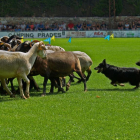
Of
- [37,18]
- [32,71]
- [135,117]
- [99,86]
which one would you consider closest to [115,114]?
→ [135,117]

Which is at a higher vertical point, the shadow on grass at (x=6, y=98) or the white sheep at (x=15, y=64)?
the white sheep at (x=15, y=64)

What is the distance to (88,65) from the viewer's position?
15414mm

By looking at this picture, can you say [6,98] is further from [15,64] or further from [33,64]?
[33,64]

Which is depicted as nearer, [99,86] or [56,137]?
[56,137]

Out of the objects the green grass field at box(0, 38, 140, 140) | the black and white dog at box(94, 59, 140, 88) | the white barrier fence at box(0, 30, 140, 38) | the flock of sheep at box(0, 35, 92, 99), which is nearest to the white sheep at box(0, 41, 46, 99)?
the flock of sheep at box(0, 35, 92, 99)

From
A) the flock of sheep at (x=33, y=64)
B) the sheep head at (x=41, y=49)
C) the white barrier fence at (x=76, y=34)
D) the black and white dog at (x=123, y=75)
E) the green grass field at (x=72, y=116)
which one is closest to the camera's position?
the green grass field at (x=72, y=116)

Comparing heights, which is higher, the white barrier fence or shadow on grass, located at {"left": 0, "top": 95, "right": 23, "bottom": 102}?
shadow on grass, located at {"left": 0, "top": 95, "right": 23, "bottom": 102}

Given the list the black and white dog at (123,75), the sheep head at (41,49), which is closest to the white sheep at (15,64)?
the sheep head at (41,49)

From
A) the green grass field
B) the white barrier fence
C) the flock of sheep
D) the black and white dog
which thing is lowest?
the white barrier fence

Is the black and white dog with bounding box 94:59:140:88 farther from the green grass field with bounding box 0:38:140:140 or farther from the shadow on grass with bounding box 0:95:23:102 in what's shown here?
the shadow on grass with bounding box 0:95:23:102

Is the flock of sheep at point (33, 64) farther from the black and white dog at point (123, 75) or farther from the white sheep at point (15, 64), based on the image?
the black and white dog at point (123, 75)

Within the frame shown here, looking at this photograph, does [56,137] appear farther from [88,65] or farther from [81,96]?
[88,65]

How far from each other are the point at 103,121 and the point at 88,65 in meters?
7.06

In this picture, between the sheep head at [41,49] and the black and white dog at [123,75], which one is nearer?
the sheep head at [41,49]
